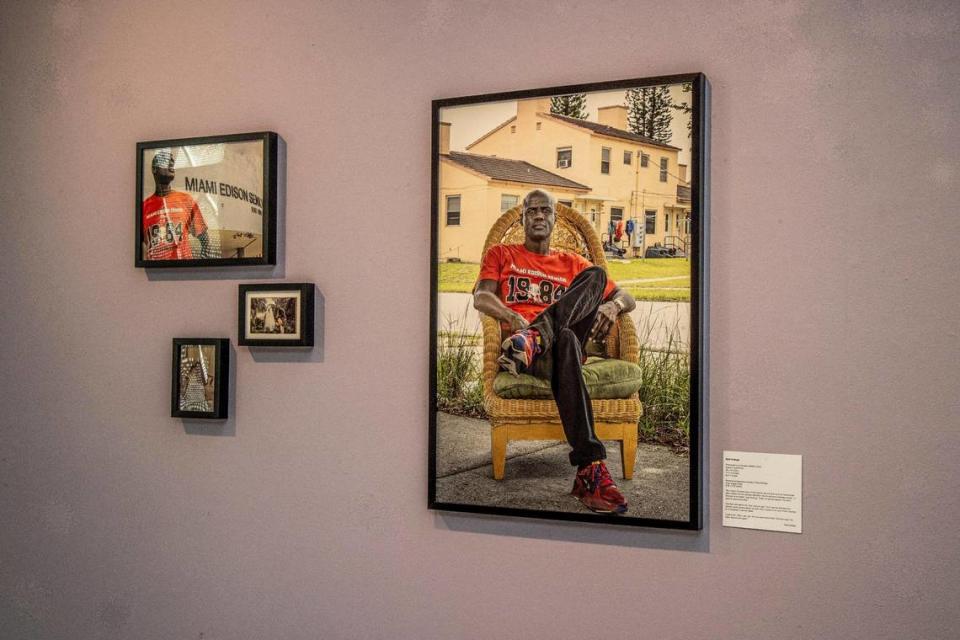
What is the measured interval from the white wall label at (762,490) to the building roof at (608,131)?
0.69m

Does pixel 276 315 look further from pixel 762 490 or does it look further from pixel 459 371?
pixel 762 490

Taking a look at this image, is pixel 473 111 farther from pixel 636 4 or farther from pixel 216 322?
pixel 216 322

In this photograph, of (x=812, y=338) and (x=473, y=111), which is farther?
(x=473, y=111)

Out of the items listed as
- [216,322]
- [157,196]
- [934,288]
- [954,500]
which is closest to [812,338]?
[934,288]

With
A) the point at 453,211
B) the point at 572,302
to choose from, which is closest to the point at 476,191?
the point at 453,211

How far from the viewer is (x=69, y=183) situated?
225cm

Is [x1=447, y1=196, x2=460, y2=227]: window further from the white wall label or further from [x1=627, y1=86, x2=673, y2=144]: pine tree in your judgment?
the white wall label

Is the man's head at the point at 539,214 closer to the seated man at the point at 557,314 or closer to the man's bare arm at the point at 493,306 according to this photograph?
the seated man at the point at 557,314

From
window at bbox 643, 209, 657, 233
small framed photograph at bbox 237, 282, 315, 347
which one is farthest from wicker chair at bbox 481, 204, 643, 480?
small framed photograph at bbox 237, 282, 315, 347

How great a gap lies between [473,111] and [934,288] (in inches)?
41.6

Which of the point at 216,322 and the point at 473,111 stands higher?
the point at 473,111

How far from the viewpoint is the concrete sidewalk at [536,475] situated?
5.44 ft

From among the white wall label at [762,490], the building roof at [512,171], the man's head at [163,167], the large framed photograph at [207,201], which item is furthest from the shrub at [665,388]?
the man's head at [163,167]

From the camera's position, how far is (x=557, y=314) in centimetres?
176
